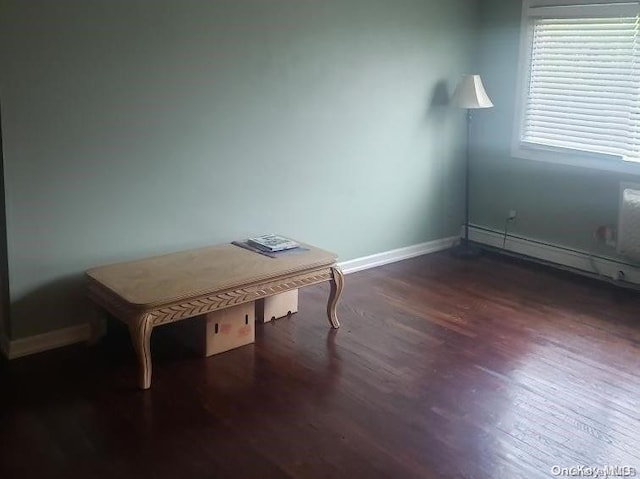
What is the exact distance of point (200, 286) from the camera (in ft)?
10.3

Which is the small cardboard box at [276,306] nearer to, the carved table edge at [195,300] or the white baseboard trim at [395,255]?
the carved table edge at [195,300]

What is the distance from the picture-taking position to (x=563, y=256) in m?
4.88

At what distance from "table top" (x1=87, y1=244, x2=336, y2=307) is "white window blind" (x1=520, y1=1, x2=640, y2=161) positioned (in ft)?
6.96

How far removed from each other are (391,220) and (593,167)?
137 cm

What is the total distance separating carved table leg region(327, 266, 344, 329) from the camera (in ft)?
12.0

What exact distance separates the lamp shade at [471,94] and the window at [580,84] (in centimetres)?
34

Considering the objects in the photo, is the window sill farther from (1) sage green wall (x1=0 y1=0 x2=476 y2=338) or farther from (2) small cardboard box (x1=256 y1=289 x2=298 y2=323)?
(2) small cardboard box (x1=256 y1=289 x2=298 y2=323)

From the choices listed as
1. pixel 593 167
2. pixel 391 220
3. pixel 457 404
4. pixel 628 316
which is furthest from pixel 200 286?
pixel 593 167

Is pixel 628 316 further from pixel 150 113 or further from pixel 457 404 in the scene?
pixel 150 113

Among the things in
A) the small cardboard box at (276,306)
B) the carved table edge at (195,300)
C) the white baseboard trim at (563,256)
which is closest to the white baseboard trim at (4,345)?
the carved table edge at (195,300)

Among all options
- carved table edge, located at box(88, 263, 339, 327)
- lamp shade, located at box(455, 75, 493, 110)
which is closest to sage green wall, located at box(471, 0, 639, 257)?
lamp shade, located at box(455, 75, 493, 110)

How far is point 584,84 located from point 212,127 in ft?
8.16

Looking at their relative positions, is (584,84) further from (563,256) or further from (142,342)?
(142,342)

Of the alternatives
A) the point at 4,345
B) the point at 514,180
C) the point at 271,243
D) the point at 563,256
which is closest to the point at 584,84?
the point at 514,180
